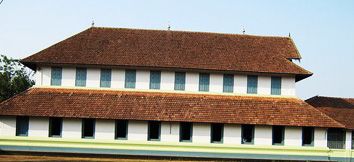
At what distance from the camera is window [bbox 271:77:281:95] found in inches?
1342

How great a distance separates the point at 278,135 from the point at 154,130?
8.59m

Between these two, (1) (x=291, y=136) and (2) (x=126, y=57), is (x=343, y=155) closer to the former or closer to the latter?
(1) (x=291, y=136)

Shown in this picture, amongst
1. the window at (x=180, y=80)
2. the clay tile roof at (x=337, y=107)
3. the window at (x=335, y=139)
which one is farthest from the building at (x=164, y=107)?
the clay tile roof at (x=337, y=107)

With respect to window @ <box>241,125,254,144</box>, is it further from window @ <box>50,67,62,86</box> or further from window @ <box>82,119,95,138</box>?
window @ <box>50,67,62,86</box>

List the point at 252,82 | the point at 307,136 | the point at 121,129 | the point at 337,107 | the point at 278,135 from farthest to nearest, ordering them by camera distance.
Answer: the point at 337,107 → the point at 252,82 → the point at 307,136 → the point at 278,135 → the point at 121,129

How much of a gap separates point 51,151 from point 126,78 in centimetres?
711

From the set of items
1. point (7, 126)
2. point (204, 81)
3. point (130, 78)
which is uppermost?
point (130, 78)

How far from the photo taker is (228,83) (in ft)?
112

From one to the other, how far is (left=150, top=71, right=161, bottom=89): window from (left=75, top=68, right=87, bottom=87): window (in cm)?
470

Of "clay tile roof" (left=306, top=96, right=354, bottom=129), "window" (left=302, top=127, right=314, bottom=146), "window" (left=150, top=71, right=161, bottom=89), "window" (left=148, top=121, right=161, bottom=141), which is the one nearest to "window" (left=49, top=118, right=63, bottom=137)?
"window" (left=148, top=121, right=161, bottom=141)

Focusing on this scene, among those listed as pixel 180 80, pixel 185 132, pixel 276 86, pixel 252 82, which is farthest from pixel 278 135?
pixel 180 80

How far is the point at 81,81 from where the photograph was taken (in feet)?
110

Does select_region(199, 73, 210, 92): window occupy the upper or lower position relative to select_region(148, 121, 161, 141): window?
upper

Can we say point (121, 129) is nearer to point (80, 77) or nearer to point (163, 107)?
point (163, 107)
